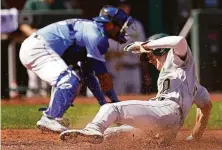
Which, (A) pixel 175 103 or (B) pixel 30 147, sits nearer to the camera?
(A) pixel 175 103

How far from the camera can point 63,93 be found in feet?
25.0

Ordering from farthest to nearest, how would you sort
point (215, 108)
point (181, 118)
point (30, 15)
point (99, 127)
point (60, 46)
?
point (30, 15)
point (215, 108)
point (60, 46)
point (181, 118)
point (99, 127)

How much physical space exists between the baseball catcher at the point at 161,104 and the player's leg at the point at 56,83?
929 mm

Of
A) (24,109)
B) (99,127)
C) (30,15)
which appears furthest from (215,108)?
(99,127)

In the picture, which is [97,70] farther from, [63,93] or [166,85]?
[166,85]

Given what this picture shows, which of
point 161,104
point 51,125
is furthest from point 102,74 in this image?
point 161,104

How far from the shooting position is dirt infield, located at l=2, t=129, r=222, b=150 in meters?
6.54

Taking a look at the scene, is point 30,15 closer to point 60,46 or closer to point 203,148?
point 60,46

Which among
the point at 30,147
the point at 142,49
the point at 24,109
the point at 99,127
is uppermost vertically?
the point at 142,49

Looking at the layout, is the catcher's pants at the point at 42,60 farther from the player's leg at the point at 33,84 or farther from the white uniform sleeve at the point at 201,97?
the player's leg at the point at 33,84

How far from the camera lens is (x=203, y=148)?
646 centimetres

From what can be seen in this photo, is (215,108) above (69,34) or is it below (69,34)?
below

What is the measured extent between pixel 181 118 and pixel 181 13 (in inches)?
346

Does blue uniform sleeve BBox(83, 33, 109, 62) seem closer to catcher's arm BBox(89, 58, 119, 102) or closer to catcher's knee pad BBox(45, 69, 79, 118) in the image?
catcher's arm BBox(89, 58, 119, 102)
